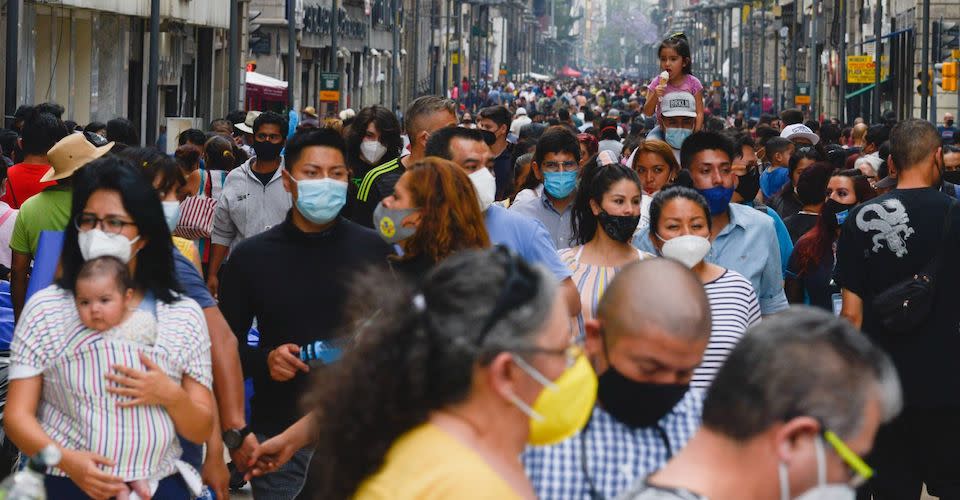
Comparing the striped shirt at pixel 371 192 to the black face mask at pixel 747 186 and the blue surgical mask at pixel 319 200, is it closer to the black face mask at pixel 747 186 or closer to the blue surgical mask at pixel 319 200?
the blue surgical mask at pixel 319 200

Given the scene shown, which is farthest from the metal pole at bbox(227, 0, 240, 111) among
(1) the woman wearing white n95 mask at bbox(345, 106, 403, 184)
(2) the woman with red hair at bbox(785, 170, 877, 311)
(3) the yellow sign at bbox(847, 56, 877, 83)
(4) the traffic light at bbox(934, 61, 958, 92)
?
(2) the woman with red hair at bbox(785, 170, 877, 311)

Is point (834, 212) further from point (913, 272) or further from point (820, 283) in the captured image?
point (913, 272)

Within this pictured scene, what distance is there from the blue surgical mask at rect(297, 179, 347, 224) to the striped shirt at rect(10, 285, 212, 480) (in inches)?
42.9

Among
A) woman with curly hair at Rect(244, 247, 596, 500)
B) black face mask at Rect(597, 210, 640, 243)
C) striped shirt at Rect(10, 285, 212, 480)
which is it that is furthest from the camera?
black face mask at Rect(597, 210, 640, 243)

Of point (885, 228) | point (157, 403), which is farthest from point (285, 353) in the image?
point (885, 228)

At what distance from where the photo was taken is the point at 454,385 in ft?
10.2

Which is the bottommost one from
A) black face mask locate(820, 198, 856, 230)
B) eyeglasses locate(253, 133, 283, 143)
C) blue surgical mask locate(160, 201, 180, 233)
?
black face mask locate(820, 198, 856, 230)

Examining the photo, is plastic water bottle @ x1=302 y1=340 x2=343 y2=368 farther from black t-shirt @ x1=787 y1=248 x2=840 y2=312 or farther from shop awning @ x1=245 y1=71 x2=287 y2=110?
shop awning @ x1=245 y1=71 x2=287 y2=110

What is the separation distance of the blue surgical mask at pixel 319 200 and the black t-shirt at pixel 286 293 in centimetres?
6

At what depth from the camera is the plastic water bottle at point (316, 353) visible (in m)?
5.88

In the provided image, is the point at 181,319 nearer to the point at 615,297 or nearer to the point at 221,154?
the point at 615,297

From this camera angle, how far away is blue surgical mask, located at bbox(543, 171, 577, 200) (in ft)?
31.2

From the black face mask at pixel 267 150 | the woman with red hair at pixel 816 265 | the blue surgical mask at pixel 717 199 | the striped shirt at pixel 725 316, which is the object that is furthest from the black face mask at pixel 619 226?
the black face mask at pixel 267 150

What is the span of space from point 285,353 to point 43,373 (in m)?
1.01
